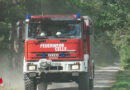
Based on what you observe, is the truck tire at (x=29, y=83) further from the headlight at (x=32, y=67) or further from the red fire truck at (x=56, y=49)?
the headlight at (x=32, y=67)

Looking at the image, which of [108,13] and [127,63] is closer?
[108,13]

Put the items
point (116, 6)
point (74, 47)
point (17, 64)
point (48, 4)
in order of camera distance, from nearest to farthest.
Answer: point (74, 47), point (116, 6), point (17, 64), point (48, 4)

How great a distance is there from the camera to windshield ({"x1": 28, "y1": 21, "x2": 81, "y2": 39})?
645 inches

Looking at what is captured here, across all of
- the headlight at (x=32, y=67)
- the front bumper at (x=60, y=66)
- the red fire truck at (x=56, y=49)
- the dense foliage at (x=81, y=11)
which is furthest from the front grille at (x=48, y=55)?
the dense foliage at (x=81, y=11)

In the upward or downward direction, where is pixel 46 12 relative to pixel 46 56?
upward

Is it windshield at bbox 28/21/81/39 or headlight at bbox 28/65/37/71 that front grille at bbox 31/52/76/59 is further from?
windshield at bbox 28/21/81/39

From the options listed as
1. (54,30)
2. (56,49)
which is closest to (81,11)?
(54,30)

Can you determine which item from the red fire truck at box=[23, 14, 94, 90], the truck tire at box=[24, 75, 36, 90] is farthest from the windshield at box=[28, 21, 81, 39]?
the truck tire at box=[24, 75, 36, 90]

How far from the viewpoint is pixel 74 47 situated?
16297mm

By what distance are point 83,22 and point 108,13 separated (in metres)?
13.4

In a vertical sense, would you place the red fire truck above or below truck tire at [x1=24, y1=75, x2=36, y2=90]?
above

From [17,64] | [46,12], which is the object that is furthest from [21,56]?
[46,12]

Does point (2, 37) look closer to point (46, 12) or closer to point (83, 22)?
Answer: point (46, 12)

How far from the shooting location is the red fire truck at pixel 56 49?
16219 millimetres
